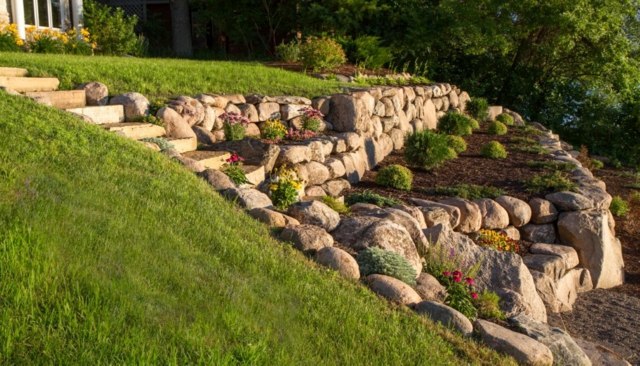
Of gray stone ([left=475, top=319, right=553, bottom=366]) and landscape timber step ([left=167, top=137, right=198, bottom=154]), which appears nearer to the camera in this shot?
gray stone ([left=475, top=319, right=553, bottom=366])

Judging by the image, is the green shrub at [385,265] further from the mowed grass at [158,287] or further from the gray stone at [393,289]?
the mowed grass at [158,287]

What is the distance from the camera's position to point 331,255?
5.28m

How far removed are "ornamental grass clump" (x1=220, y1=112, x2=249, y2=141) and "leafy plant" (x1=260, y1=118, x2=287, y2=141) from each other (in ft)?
1.29

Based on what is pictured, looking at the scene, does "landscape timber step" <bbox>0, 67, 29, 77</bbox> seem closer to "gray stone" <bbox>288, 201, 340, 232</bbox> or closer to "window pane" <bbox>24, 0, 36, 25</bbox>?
"gray stone" <bbox>288, 201, 340, 232</bbox>

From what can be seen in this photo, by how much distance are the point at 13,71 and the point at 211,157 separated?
9.43ft

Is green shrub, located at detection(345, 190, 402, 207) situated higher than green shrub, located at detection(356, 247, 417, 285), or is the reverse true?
green shrub, located at detection(356, 247, 417, 285)

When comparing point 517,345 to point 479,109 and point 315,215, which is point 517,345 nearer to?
point 315,215

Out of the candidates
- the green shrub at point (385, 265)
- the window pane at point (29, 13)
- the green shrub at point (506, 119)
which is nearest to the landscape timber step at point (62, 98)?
the green shrub at point (385, 265)

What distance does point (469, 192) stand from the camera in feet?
32.1

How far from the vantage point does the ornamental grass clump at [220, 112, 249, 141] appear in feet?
30.8

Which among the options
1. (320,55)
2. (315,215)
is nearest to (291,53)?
(320,55)

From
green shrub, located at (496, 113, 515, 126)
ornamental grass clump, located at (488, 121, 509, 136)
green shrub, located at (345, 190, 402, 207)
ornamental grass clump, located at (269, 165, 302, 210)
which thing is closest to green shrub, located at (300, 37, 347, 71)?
ornamental grass clump, located at (488, 121, 509, 136)

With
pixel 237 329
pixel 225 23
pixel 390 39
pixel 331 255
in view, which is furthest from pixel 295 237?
pixel 225 23

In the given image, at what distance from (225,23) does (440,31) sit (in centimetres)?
629
